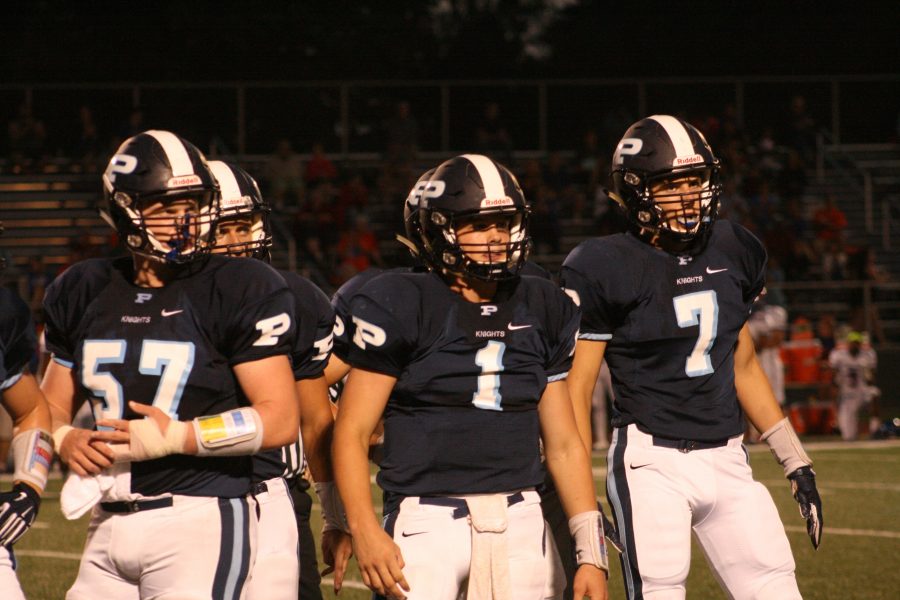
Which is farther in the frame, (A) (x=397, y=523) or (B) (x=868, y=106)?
(B) (x=868, y=106)

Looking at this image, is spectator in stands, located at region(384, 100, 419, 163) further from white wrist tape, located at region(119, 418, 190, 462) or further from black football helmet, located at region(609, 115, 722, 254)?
white wrist tape, located at region(119, 418, 190, 462)

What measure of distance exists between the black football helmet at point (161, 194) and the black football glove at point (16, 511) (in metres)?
0.82

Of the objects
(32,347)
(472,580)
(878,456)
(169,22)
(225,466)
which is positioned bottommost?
(878,456)

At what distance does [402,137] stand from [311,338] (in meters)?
15.6

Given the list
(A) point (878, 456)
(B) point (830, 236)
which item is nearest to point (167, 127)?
(B) point (830, 236)

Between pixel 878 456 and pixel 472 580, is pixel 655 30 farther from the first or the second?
pixel 472 580

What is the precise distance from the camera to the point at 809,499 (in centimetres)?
467

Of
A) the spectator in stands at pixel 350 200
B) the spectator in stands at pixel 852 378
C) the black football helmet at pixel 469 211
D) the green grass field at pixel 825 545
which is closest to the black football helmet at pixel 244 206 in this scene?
the black football helmet at pixel 469 211

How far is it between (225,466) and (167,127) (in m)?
16.5

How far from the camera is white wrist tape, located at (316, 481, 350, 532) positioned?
4363 mm

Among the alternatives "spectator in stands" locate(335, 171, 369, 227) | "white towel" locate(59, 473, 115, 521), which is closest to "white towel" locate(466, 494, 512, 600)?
"white towel" locate(59, 473, 115, 521)

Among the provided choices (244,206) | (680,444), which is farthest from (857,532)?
(244,206)

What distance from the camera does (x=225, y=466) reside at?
3.57 metres

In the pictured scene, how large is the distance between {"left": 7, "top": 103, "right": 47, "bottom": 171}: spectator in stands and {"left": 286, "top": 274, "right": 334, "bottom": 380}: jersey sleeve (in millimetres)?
15608
